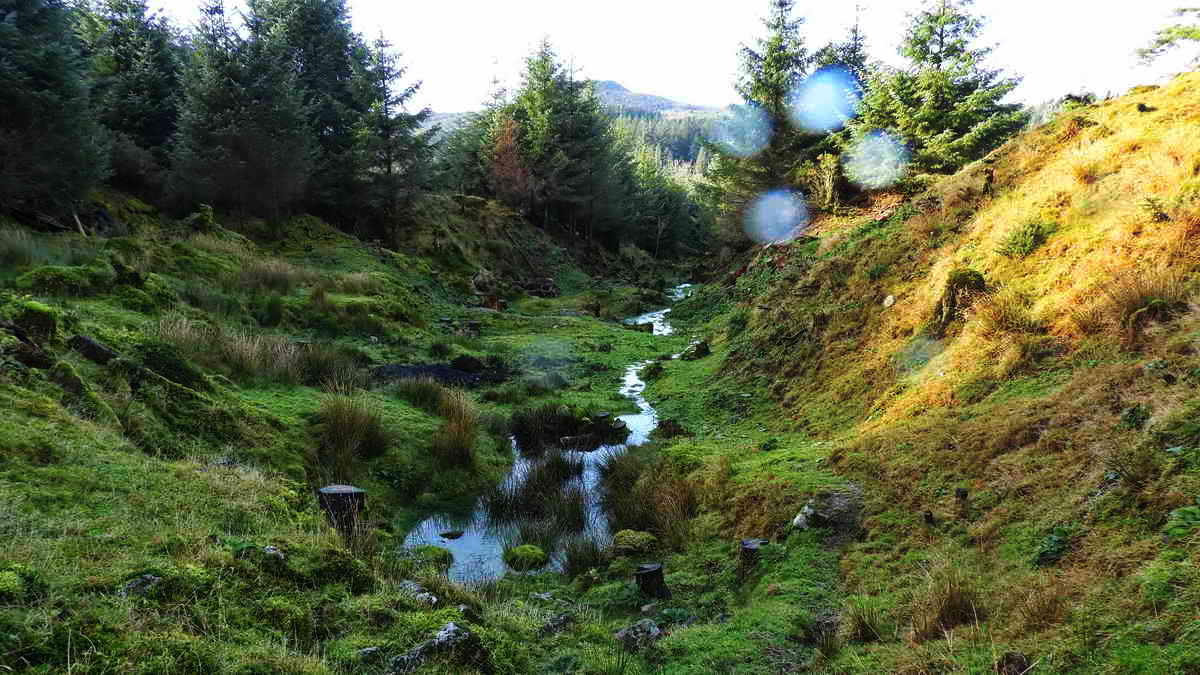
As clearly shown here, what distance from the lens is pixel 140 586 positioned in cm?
311

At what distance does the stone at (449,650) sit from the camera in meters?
3.31

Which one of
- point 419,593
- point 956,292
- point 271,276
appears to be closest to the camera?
point 419,593

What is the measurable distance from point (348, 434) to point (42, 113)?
490 inches

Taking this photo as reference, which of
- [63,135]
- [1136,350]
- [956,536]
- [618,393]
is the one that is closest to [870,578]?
[956,536]

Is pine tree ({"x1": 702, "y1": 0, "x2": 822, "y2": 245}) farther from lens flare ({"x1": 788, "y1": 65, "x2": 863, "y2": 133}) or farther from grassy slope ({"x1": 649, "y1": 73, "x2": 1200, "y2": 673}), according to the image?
grassy slope ({"x1": 649, "y1": 73, "x2": 1200, "y2": 673})

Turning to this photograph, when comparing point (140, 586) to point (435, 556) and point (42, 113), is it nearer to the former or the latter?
point (435, 556)

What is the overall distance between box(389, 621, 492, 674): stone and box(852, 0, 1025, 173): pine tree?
22.0 metres

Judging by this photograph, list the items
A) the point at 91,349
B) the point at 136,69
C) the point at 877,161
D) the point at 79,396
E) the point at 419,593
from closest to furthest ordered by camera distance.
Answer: the point at 419,593
the point at 79,396
the point at 91,349
the point at 136,69
the point at 877,161

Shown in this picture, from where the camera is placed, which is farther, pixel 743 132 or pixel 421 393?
pixel 743 132

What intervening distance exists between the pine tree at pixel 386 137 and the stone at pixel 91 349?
69.1ft

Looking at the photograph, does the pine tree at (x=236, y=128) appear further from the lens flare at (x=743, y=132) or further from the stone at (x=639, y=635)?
the stone at (x=639, y=635)

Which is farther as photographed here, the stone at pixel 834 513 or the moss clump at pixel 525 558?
the moss clump at pixel 525 558

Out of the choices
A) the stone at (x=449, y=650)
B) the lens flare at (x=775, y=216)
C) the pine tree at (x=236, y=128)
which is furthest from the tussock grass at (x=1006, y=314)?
the pine tree at (x=236, y=128)

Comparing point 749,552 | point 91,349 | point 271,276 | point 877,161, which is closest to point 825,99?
point 877,161
